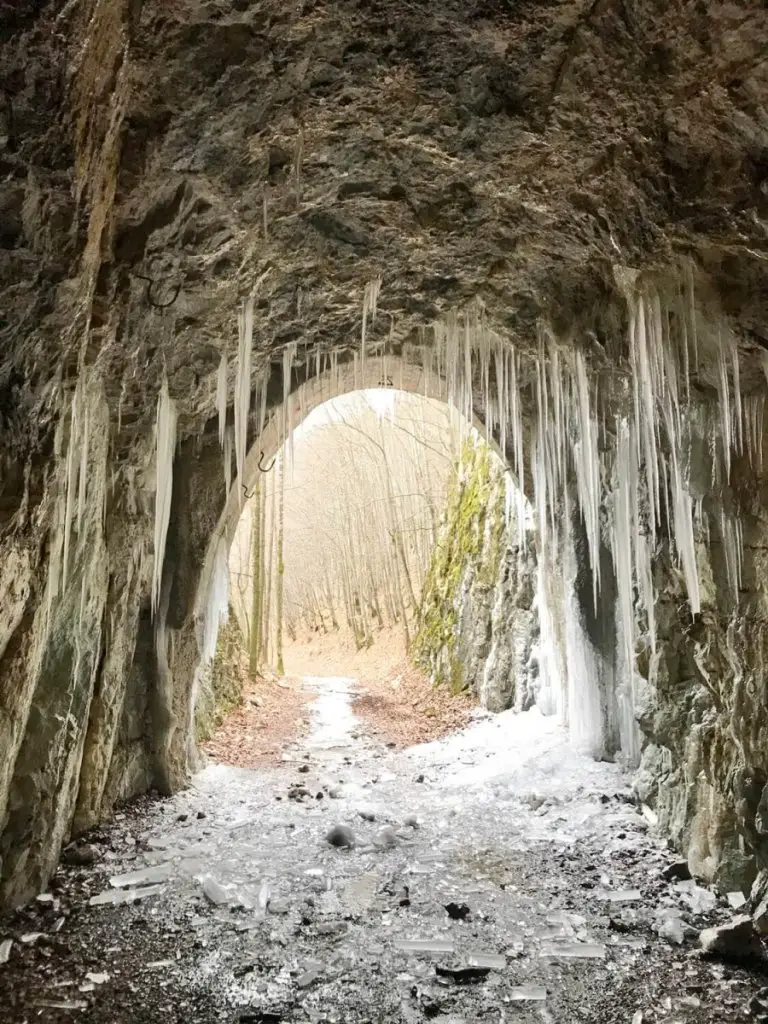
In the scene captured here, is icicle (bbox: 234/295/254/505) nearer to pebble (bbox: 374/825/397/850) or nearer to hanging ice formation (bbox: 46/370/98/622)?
hanging ice formation (bbox: 46/370/98/622)

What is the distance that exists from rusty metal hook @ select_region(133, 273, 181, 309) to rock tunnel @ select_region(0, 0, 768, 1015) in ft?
0.08

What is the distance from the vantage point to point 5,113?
2.26 meters

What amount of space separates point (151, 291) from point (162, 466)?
4.34 ft

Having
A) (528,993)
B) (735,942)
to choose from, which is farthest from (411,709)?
(528,993)

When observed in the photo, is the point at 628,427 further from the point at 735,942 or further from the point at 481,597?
the point at 481,597

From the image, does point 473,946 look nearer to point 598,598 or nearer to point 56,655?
point 56,655

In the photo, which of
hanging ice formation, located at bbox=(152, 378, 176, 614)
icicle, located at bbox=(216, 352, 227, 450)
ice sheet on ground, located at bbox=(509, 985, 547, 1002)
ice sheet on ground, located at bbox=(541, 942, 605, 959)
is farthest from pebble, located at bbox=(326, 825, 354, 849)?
icicle, located at bbox=(216, 352, 227, 450)

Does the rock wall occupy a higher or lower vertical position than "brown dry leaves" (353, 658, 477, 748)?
higher

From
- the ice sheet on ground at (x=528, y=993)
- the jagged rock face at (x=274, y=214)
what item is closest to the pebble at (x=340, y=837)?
the jagged rock face at (x=274, y=214)

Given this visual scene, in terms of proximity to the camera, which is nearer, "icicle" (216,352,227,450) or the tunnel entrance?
"icicle" (216,352,227,450)

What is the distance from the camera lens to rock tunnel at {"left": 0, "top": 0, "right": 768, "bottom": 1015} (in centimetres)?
276

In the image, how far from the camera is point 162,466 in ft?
16.5

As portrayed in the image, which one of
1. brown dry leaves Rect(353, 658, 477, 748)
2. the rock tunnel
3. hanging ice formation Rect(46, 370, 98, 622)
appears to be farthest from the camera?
brown dry leaves Rect(353, 658, 477, 748)

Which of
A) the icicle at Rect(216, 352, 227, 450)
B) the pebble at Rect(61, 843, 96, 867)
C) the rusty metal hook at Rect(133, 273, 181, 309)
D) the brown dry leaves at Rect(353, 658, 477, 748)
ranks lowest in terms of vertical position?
the brown dry leaves at Rect(353, 658, 477, 748)
